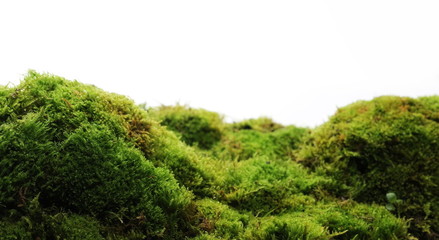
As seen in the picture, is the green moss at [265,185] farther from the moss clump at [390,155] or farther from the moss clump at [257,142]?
the moss clump at [257,142]

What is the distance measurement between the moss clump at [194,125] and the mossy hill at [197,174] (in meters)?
0.02

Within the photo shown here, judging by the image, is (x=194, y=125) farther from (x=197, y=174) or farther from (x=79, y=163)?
(x=79, y=163)

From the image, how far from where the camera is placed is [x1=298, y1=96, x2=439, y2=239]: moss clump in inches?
185

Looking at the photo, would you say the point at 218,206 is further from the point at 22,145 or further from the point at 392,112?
the point at 392,112

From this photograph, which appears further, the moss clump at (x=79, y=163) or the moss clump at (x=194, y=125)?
the moss clump at (x=194, y=125)

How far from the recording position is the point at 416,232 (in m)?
4.46

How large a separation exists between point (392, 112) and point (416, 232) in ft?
5.59

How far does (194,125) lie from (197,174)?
2.07m

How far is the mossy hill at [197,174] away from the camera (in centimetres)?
293

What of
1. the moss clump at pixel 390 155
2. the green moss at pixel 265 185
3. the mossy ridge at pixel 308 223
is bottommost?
the mossy ridge at pixel 308 223

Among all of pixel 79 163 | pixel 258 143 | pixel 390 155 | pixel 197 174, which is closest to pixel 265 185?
pixel 197 174

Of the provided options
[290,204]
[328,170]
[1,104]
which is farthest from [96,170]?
[328,170]

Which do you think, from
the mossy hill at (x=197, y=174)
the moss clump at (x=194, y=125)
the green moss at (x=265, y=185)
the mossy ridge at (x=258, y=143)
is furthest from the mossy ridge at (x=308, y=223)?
the moss clump at (x=194, y=125)

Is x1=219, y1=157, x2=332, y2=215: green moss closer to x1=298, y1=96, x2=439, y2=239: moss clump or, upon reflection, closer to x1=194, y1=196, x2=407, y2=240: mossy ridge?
x1=194, y1=196, x2=407, y2=240: mossy ridge
